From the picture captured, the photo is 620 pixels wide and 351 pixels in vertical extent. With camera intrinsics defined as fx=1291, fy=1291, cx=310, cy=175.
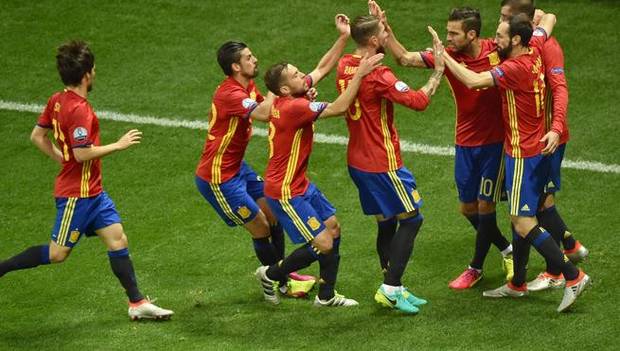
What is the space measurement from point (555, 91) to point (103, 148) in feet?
12.0

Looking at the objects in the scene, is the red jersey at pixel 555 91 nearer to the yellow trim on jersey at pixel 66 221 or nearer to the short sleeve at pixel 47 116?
the yellow trim on jersey at pixel 66 221

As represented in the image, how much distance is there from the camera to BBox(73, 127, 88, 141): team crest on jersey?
33.1ft

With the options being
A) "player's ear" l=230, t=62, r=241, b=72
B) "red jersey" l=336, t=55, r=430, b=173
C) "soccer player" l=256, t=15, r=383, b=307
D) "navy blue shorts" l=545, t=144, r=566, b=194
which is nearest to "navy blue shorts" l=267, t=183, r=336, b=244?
"soccer player" l=256, t=15, r=383, b=307

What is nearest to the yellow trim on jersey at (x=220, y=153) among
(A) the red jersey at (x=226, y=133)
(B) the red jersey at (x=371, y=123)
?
(A) the red jersey at (x=226, y=133)

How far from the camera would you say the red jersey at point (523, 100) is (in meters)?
10.2

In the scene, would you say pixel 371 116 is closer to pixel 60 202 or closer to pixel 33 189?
pixel 60 202

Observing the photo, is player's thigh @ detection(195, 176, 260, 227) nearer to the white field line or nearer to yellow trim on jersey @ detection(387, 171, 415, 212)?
yellow trim on jersey @ detection(387, 171, 415, 212)

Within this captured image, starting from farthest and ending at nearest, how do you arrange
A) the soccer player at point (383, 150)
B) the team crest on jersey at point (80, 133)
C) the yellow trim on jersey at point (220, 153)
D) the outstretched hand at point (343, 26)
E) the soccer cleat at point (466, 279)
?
the soccer cleat at point (466, 279) < the outstretched hand at point (343, 26) < the yellow trim on jersey at point (220, 153) < the soccer player at point (383, 150) < the team crest on jersey at point (80, 133)

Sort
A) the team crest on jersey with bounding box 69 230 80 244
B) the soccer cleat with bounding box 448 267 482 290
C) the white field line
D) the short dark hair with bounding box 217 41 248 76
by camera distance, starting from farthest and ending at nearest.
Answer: the white field line, the soccer cleat with bounding box 448 267 482 290, the short dark hair with bounding box 217 41 248 76, the team crest on jersey with bounding box 69 230 80 244

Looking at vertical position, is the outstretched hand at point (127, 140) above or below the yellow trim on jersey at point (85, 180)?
above

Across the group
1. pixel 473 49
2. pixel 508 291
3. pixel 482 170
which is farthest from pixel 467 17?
pixel 508 291

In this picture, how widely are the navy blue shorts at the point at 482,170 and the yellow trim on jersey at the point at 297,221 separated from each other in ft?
5.17

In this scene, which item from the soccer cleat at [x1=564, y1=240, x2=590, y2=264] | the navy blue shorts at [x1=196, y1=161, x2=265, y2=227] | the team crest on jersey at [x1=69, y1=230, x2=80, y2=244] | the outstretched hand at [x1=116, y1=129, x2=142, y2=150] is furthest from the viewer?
the soccer cleat at [x1=564, y1=240, x2=590, y2=264]

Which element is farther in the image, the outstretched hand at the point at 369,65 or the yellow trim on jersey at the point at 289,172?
the yellow trim on jersey at the point at 289,172
